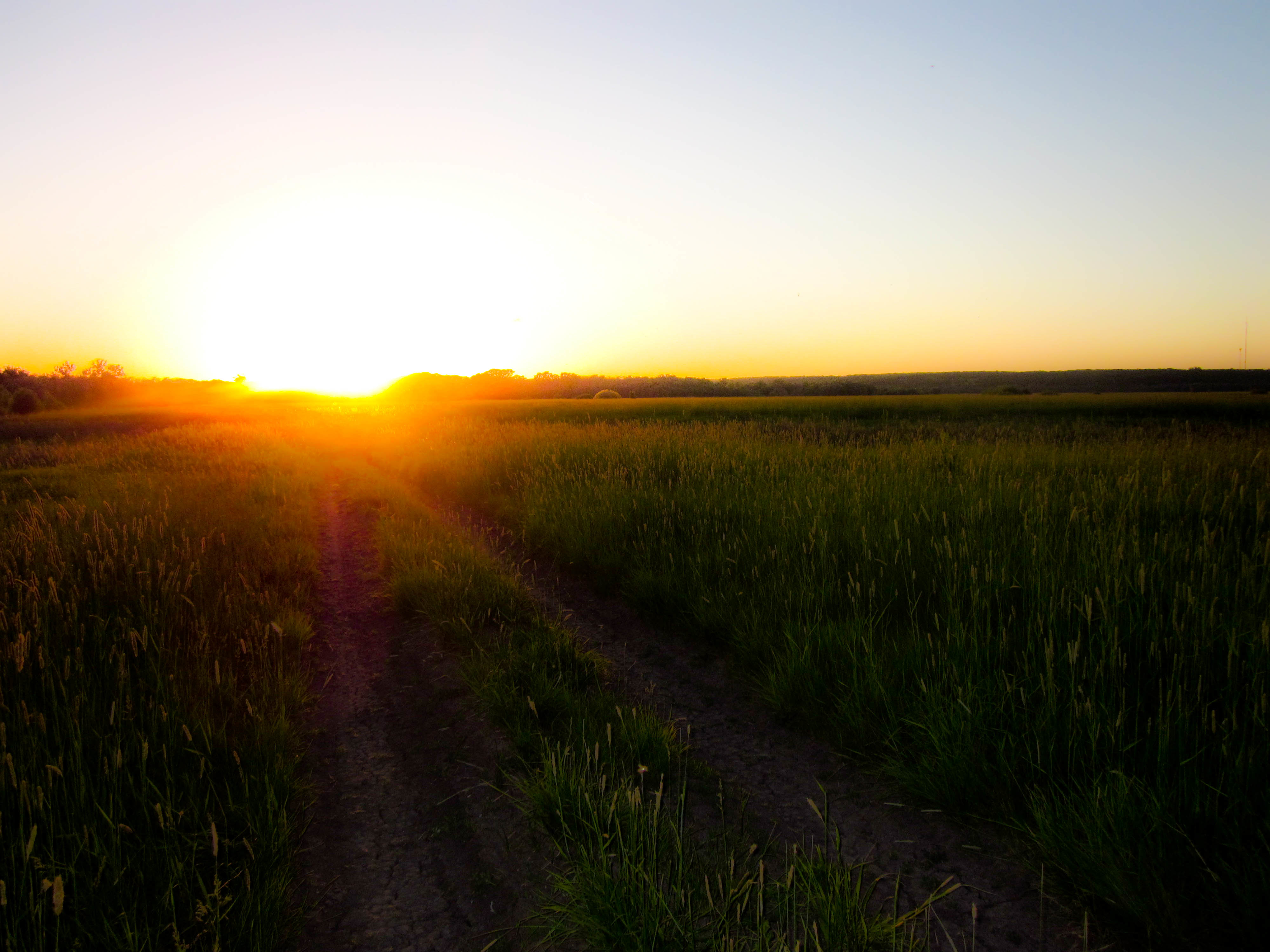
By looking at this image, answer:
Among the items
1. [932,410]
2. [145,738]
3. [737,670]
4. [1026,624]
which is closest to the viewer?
[145,738]

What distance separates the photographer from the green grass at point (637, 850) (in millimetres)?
1866

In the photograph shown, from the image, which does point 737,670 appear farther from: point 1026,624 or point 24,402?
point 24,402

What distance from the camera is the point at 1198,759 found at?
224cm

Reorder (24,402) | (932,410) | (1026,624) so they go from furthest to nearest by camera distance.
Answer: (24,402) < (932,410) < (1026,624)

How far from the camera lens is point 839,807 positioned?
2.70 metres

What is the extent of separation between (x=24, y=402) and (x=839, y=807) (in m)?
46.9

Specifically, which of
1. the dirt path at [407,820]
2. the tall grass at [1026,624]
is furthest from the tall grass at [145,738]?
the tall grass at [1026,624]

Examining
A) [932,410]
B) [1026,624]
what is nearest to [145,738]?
[1026,624]

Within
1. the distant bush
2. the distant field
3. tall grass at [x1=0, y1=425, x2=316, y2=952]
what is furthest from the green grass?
the distant bush

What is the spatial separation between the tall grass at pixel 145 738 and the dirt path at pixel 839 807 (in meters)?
2.00

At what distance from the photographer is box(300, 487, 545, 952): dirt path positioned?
2.12 m

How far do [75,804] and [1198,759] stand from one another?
422 cm

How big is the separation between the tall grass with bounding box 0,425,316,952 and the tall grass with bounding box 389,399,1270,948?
2652 mm

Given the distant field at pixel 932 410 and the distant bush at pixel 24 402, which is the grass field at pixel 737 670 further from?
the distant bush at pixel 24 402
